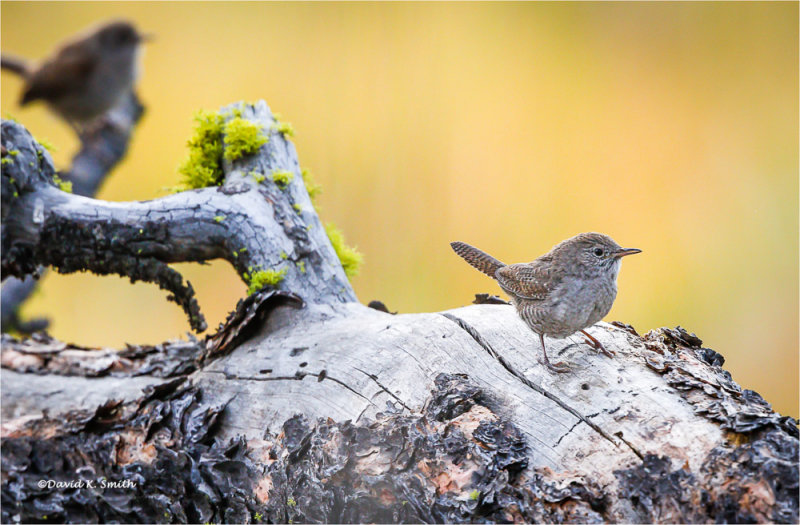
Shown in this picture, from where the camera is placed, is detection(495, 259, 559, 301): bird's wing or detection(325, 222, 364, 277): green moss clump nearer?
detection(495, 259, 559, 301): bird's wing

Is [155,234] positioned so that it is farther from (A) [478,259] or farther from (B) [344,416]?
(A) [478,259]

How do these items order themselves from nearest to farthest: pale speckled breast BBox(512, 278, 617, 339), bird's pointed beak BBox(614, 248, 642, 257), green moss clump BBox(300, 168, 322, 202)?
1. pale speckled breast BBox(512, 278, 617, 339)
2. bird's pointed beak BBox(614, 248, 642, 257)
3. green moss clump BBox(300, 168, 322, 202)

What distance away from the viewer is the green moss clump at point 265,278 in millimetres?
2990

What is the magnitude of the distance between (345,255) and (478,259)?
955 millimetres

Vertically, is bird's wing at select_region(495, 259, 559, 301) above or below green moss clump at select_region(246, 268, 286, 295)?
above

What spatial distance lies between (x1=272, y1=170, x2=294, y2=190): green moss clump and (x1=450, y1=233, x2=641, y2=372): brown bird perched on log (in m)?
1.36

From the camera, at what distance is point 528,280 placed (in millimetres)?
2582

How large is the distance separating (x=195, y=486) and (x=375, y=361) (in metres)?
0.81

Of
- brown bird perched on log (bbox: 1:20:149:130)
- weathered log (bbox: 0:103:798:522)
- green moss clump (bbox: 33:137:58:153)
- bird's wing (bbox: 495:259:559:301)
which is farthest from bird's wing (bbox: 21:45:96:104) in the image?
bird's wing (bbox: 495:259:559:301)

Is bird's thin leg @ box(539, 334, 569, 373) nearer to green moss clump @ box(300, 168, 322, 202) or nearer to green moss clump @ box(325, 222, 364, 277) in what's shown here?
green moss clump @ box(325, 222, 364, 277)

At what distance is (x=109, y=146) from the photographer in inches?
211

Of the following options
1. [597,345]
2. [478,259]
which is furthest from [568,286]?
[478,259]

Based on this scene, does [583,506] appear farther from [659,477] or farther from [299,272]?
[299,272]

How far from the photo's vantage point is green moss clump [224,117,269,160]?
3.37 metres
